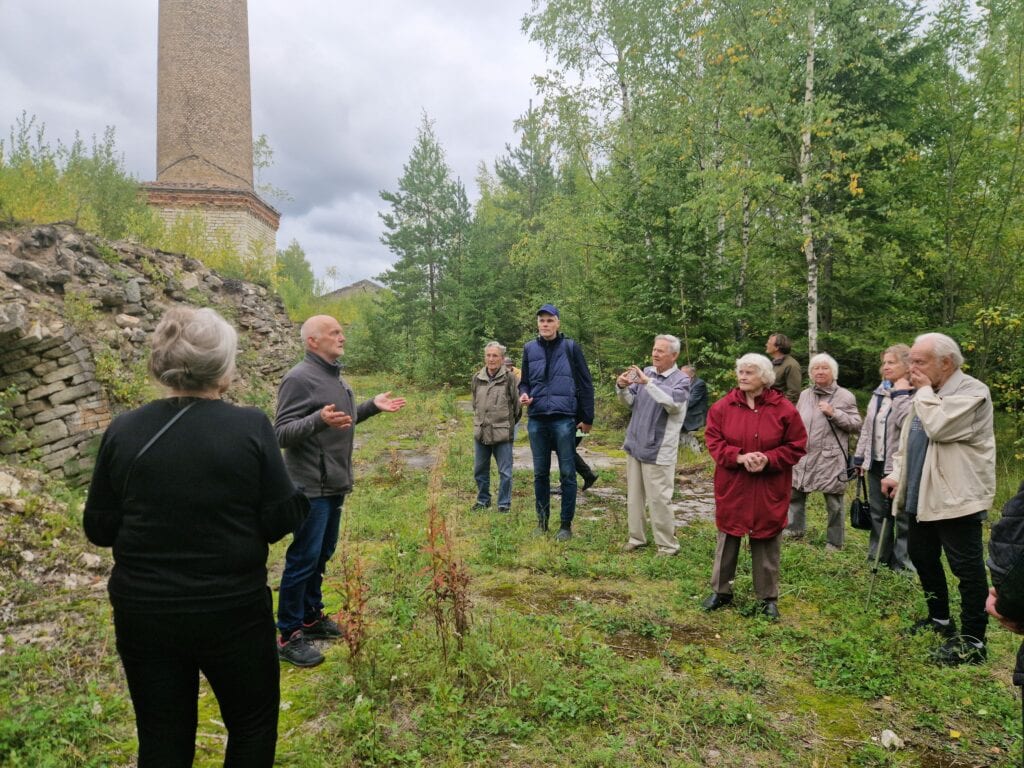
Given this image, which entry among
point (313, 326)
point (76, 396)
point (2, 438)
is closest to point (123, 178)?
point (76, 396)

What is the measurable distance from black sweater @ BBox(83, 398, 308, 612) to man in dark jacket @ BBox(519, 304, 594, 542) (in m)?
4.00

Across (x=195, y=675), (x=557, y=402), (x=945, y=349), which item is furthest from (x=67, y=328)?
(x=945, y=349)

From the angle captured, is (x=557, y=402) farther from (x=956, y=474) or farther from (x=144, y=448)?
(x=144, y=448)

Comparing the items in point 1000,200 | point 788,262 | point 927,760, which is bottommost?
point 927,760

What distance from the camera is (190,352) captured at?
1857 millimetres

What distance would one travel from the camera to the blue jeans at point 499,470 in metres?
6.74

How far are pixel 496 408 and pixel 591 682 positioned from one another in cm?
386

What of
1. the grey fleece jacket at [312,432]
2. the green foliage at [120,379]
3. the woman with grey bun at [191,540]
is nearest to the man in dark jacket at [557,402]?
the grey fleece jacket at [312,432]

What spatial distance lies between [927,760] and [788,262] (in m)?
8.61

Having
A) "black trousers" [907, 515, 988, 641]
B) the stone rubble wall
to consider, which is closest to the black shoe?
"black trousers" [907, 515, 988, 641]

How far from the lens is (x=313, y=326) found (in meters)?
3.41

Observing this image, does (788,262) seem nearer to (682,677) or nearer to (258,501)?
(682,677)

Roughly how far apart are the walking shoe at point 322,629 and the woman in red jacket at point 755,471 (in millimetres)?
2600

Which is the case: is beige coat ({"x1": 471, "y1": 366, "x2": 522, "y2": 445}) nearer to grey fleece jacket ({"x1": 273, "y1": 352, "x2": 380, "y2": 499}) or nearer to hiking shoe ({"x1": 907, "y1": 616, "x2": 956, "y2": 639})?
grey fleece jacket ({"x1": 273, "y1": 352, "x2": 380, "y2": 499})
